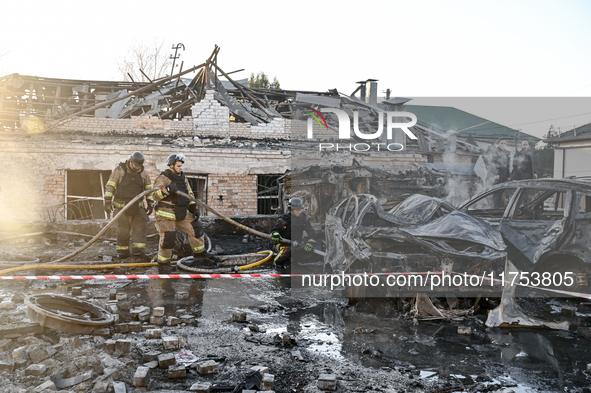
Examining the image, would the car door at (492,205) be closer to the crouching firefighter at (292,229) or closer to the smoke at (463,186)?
the smoke at (463,186)

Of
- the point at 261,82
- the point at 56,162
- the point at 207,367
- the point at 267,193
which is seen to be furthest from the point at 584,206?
the point at 261,82

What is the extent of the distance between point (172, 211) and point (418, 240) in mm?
4288

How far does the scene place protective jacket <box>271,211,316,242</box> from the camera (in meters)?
7.91

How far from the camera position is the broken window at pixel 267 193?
13727 mm

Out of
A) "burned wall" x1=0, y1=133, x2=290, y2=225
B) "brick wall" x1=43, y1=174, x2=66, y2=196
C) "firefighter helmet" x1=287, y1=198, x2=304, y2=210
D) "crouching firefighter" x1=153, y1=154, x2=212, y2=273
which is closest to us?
"crouching firefighter" x1=153, y1=154, x2=212, y2=273

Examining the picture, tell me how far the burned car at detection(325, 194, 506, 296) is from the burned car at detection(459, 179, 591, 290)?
0.22 m

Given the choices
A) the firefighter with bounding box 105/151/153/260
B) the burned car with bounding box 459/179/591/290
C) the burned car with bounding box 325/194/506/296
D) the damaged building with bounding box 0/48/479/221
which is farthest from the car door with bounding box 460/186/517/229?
the damaged building with bounding box 0/48/479/221

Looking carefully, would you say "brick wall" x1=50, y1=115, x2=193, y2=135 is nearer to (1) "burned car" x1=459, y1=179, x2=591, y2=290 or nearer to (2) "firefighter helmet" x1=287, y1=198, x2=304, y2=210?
(2) "firefighter helmet" x1=287, y1=198, x2=304, y2=210

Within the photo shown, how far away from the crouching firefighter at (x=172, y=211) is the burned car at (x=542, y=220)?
453 centimetres

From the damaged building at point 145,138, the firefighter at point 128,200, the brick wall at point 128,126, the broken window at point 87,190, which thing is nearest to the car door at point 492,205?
the firefighter at point 128,200

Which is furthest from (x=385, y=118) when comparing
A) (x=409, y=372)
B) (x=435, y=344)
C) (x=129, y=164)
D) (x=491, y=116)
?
(x=129, y=164)

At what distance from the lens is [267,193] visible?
13898 mm

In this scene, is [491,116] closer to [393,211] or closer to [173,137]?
[393,211]

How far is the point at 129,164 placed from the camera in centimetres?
840
